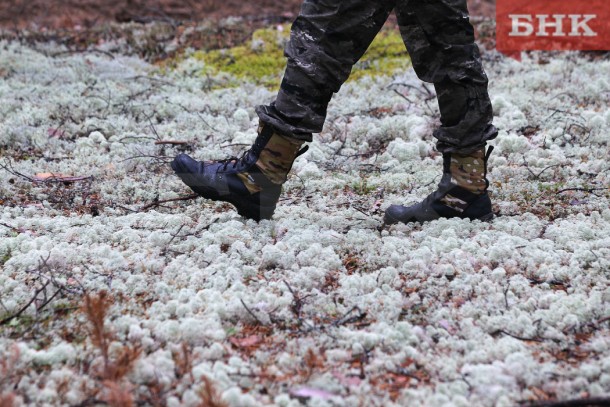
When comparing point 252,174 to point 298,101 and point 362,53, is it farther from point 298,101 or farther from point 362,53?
point 362,53

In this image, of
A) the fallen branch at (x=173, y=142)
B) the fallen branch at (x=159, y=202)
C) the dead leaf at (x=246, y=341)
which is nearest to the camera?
the dead leaf at (x=246, y=341)

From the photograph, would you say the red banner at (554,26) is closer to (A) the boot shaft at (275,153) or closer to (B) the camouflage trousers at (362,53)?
(B) the camouflage trousers at (362,53)

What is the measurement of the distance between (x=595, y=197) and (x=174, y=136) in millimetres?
3909

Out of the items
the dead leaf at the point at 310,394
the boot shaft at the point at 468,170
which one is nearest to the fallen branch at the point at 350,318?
the dead leaf at the point at 310,394

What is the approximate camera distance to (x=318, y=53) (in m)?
3.51

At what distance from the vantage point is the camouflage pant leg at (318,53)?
346cm

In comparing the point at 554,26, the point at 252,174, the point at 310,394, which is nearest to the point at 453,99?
the point at 252,174

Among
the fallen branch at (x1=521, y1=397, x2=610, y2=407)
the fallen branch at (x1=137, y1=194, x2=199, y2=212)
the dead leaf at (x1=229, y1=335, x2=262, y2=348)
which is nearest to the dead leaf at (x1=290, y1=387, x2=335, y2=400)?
the dead leaf at (x1=229, y1=335, x2=262, y2=348)

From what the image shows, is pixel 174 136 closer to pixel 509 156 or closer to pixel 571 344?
pixel 509 156

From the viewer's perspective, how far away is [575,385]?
2299 mm

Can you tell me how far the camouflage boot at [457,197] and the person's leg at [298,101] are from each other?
839 millimetres

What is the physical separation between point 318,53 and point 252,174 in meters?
0.87

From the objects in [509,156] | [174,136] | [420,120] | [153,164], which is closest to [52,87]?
[174,136]

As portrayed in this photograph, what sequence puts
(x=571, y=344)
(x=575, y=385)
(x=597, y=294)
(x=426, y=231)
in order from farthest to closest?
(x=426, y=231)
(x=597, y=294)
(x=571, y=344)
(x=575, y=385)
